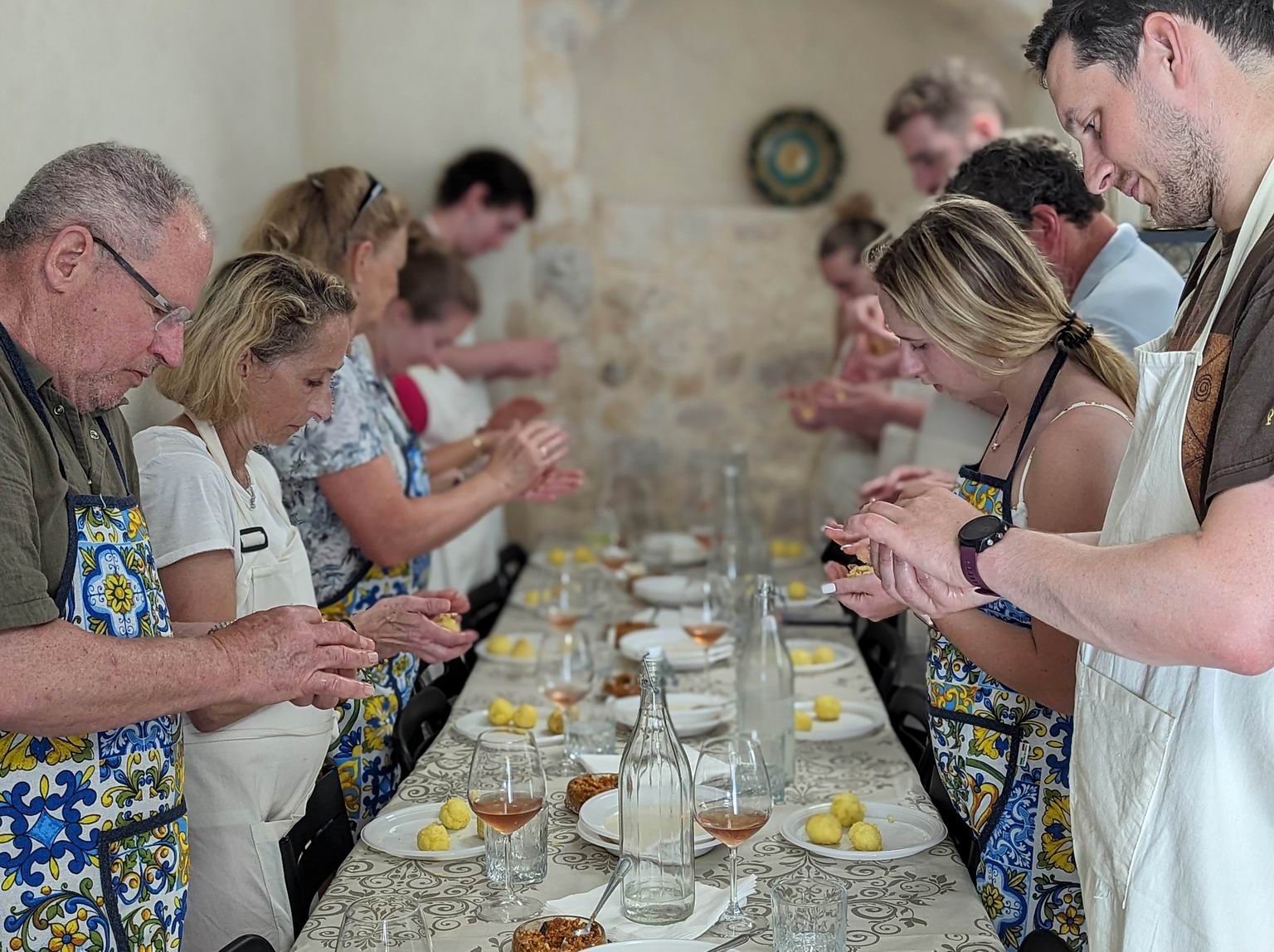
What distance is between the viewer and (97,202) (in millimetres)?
1574

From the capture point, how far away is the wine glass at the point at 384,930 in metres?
1.28

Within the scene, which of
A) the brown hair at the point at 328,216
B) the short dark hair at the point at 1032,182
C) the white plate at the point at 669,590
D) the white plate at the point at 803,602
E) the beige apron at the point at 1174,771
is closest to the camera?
the beige apron at the point at 1174,771

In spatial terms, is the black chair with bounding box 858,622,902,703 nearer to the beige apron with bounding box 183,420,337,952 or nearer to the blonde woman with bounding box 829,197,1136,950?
the blonde woman with bounding box 829,197,1136,950

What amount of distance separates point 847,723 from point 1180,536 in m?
1.30

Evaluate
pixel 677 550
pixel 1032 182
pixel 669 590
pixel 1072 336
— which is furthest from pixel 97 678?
pixel 677 550

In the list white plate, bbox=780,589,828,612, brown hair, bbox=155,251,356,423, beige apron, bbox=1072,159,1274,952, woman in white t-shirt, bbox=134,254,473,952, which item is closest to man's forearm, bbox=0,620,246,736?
woman in white t-shirt, bbox=134,254,473,952

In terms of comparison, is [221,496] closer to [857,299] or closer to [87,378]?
[87,378]

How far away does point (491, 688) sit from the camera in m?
2.80

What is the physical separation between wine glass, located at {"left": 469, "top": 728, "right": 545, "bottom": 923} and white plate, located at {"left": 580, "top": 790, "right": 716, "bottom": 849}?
16 cm

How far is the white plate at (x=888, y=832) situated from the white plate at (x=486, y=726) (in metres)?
0.55

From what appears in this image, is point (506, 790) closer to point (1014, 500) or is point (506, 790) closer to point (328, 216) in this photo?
point (1014, 500)

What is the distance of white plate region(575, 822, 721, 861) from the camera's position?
1823 mm

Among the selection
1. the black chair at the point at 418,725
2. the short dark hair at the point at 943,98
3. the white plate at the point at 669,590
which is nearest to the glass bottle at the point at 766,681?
the black chair at the point at 418,725

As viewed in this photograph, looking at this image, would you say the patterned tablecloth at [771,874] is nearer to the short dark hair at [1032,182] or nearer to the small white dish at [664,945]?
the small white dish at [664,945]
